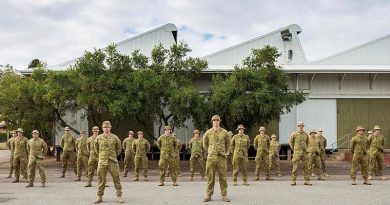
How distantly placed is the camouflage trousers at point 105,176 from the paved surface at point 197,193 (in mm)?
317

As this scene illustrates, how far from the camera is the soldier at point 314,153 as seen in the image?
61.5ft

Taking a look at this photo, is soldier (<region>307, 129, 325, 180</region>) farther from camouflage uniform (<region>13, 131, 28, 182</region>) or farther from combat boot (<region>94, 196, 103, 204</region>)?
camouflage uniform (<region>13, 131, 28, 182</region>)

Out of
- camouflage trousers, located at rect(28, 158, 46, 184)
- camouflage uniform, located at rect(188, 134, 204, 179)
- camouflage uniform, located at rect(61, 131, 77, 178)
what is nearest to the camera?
camouflage trousers, located at rect(28, 158, 46, 184)

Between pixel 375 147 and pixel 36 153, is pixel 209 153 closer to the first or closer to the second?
pixel 36 153

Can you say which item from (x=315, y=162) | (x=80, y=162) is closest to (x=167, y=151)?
(x=80, y=162)

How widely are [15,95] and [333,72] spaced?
16.6m

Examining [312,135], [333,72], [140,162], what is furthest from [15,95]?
[333,72]

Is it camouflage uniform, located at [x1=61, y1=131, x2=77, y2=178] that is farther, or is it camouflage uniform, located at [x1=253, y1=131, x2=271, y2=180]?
camouflage uniform, located at [x1=61, y1=131, x2=77, y2=178]

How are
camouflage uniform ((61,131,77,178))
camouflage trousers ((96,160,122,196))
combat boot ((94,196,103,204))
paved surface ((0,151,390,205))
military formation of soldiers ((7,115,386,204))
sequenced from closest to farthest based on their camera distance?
combat boot ((94,196,103,204)) → camouflage trousers ((96,160,122,196)) → paved surface ((0,151,390,205)) → military formation of soldiers ((7,115,386,204)) → camouflage uniform ((61,131,77,178))

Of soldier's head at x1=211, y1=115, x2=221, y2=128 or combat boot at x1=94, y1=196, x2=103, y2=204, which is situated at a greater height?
soldier's head at x1=211, y1=115, x2=221, y2=128

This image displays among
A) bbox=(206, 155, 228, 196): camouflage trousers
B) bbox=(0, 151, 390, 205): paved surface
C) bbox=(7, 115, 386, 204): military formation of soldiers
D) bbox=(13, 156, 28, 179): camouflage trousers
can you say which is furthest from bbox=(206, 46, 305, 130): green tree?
bbox=(206, 155, 228, 196): camouflage trousers

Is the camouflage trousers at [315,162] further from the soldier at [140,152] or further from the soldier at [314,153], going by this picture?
the soldier at [140,152]

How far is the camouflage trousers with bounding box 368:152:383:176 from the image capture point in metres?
18.4

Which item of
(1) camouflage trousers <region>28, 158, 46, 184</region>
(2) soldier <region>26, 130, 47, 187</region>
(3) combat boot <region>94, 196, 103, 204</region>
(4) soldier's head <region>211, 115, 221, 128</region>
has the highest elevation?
Answer: (4) soldier's head <region>211, 115, 221, 128</region>
